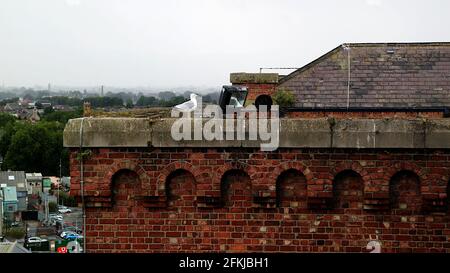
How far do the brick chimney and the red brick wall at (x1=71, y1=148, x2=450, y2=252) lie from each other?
13648 mm

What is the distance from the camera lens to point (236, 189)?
280 inches

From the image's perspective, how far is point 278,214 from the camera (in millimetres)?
7082

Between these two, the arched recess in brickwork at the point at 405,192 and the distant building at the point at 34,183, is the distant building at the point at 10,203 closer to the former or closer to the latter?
the distant building at the point at 34,183

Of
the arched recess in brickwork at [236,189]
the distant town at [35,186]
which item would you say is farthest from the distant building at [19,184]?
the arched recess in brickwork at [236,189]

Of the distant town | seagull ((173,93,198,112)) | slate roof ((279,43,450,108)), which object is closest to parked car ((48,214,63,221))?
the distant town

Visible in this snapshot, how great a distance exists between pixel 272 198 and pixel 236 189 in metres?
0.35

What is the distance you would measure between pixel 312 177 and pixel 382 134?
0.74 meters

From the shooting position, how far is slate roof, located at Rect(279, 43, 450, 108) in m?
20.2

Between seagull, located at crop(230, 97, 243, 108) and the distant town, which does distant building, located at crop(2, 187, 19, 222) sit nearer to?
the distant town

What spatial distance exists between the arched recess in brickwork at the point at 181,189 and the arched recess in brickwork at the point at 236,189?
28 cm

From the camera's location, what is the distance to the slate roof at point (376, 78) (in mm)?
20203

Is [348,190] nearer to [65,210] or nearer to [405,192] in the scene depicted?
[405,192]
